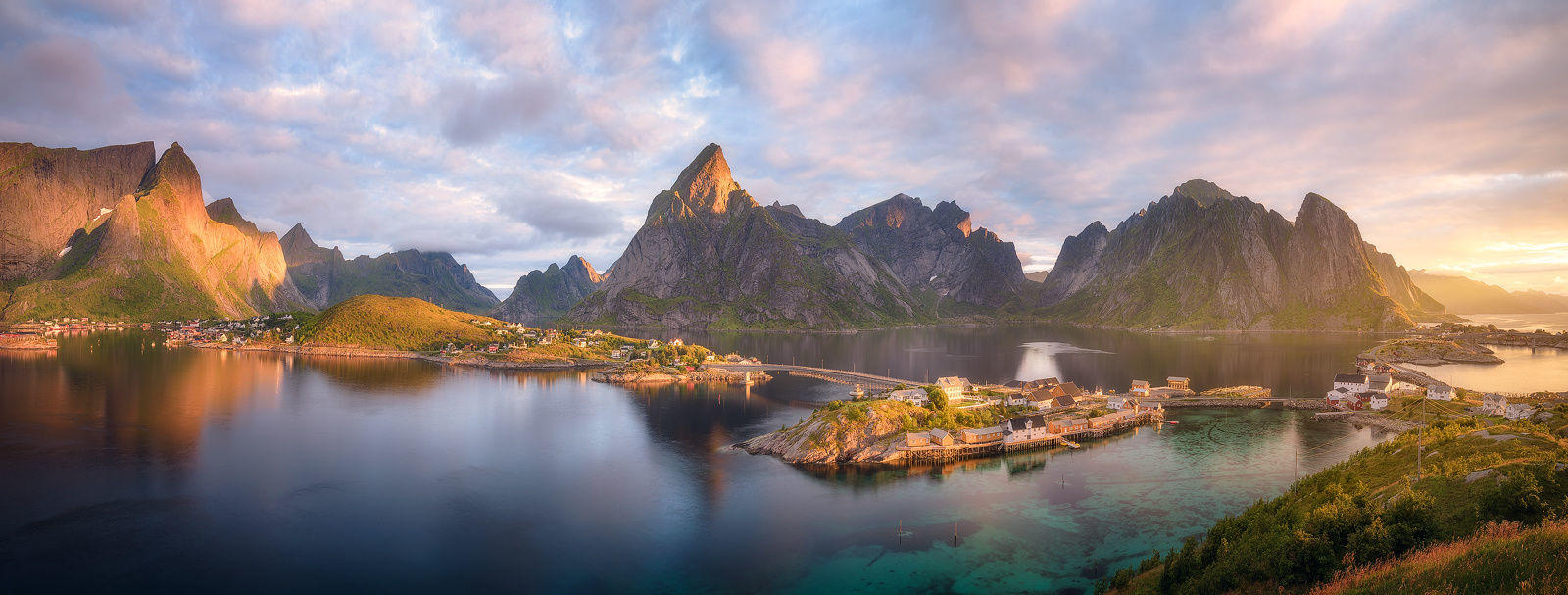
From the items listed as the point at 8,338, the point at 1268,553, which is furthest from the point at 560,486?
the point at 8,338

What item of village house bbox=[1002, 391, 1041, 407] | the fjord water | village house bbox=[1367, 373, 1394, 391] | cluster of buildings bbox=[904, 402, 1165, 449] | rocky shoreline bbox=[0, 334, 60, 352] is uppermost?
rocky shoreline bbox=[0, 334, 60, 352]

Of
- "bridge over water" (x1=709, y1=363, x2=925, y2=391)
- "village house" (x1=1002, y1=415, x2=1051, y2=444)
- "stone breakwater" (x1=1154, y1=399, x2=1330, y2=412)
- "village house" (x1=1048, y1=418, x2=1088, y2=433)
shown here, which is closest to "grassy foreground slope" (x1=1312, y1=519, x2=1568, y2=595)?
"village house" (x1=1002, y1=415, x2=1051, y2=444)

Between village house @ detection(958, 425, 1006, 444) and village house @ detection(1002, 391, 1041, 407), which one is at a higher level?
village house @ detection(1002, 391, 1041, 407)

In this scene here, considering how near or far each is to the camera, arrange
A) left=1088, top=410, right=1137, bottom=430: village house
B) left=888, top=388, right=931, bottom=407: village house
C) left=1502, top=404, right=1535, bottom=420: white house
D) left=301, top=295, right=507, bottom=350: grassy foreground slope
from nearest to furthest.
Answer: left=1502, top=404, right=1535, bottom=420: white house → left=888, top=388, right=931, bottom=407: village house → left=1088, top=410, right=1137, bottom=430: village house → left=301, top=295, right=507, bottom=350: grassy foreground slope

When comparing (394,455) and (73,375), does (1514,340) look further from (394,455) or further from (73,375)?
(73,375)

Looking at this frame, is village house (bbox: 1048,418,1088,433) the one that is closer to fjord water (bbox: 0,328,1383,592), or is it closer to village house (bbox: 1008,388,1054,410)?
fjord water (bbox: 0,328,1383,592)

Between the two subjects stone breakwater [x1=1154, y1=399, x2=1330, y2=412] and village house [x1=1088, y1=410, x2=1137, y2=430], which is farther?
stone breakwater [x1=1154, y1=399, x2=1330, y2=412]

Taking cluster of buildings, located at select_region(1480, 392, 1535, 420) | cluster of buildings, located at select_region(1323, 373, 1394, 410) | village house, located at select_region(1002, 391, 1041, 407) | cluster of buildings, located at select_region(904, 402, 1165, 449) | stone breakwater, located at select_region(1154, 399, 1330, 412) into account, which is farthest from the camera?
stone breakwater, located at select_region(1154, 399, 1330, 412)

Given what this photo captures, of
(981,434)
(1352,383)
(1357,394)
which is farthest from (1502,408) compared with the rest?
(981,434)
